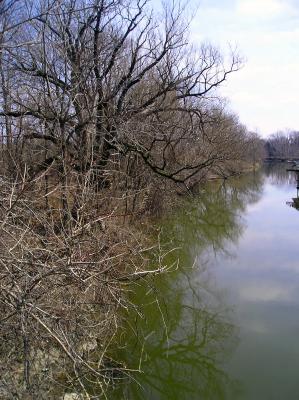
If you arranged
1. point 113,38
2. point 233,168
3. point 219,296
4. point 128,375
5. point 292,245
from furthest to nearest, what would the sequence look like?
point 233,168 < point 292,245 < point 113,38 < point 219,296 < point 128,375

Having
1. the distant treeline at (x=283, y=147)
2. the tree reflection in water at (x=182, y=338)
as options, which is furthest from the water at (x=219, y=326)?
the distant treeline at (x=283, y=147)

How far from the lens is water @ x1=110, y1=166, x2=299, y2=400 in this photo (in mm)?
6035

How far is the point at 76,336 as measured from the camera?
5.00 meters

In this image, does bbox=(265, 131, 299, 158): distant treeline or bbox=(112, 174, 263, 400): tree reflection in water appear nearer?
bbox=(112, 174, 263, 400): tree reflection in water

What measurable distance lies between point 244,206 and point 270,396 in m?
18.2

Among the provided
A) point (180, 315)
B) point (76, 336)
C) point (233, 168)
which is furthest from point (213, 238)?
point (233, 168)

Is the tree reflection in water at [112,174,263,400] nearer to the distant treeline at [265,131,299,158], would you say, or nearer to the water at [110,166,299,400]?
the water at [110,166,299,400]

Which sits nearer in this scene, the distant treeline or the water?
the water

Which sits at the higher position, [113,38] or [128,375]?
[113,38]

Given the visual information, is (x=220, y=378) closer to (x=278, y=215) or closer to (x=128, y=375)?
(x=128, y=375)

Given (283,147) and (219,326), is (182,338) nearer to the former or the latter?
(219,326)

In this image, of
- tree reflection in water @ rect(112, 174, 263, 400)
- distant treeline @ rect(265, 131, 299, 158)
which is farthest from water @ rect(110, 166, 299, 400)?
distant treeline @ rect(265, 131, 299, 158)

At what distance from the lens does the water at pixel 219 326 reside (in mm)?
6035

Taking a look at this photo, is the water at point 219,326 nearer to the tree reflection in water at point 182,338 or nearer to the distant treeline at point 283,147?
the tree reflection in water at point 182,338
